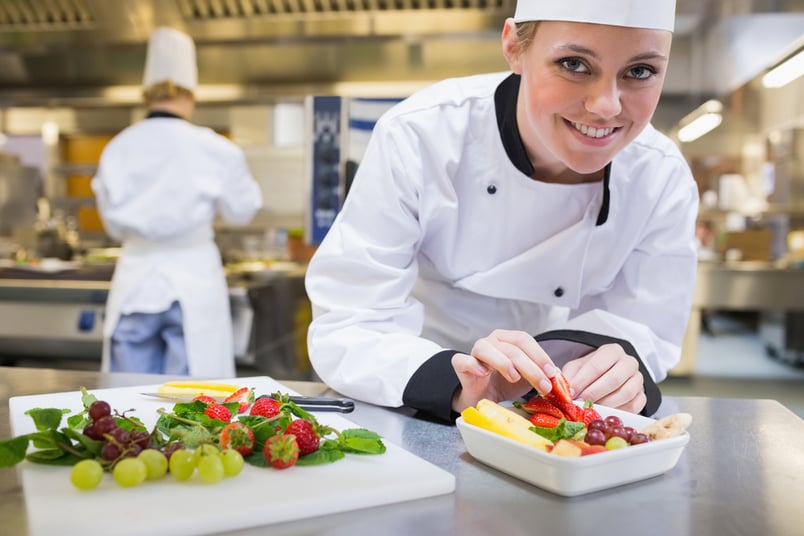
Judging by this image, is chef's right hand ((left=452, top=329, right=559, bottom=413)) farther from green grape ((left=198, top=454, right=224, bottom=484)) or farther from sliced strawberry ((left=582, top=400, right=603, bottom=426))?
green grape ((left=198, top=454, right=224, bottom=484))

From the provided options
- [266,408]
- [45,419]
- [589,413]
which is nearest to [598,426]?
[589,413]

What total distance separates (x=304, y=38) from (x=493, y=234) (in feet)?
10.1

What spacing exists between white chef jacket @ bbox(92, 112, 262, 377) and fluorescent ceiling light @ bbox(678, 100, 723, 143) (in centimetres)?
353

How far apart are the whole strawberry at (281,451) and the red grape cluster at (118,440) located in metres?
0.09

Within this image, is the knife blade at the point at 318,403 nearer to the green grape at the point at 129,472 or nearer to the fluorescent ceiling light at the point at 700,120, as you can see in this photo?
the green grape at the point at 129,472

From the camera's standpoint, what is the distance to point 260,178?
6.63 meters

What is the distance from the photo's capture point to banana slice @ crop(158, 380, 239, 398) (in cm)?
115

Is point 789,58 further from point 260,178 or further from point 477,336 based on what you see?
point 260,178

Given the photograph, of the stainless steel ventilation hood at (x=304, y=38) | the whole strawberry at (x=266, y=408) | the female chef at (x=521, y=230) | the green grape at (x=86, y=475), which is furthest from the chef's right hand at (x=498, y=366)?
the stainless steel ventilation hood at (x=304, y=38)

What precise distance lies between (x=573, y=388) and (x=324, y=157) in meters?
1.46

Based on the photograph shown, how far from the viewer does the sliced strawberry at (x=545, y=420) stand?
36.5 inches

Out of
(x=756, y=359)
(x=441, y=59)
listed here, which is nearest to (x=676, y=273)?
(x=441, y=59)

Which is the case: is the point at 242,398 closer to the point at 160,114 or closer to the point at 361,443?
the point at 361,443

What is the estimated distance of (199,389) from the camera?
1156 mm
